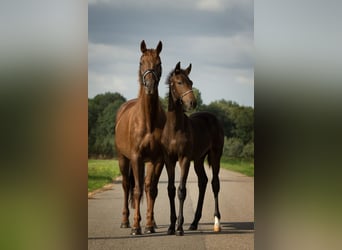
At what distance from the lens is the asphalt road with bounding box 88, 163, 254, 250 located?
4598 millimetres

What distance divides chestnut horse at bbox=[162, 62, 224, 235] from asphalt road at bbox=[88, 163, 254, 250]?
0.15 feet

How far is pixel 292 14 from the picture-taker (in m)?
4.35

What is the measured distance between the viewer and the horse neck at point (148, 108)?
15.4 feet

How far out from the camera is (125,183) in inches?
199

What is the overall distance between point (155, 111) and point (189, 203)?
→ 0.74 meters

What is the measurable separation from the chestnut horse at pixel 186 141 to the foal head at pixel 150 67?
12cm

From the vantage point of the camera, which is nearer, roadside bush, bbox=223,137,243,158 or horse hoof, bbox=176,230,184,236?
horse hoof, bbox=176,230,184,236

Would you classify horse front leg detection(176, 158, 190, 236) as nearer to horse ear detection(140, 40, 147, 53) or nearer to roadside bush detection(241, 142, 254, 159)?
roadside bush detection(241, 142, 254, 159)

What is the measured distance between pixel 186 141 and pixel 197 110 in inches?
10.5

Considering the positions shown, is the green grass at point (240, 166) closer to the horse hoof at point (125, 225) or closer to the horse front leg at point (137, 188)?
the horse front leg at point (137, 188)

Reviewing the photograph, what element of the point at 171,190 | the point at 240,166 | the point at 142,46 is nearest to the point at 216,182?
the point at 240,166

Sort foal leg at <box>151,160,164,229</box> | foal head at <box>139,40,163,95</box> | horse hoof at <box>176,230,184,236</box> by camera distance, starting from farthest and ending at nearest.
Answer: foal leg at <box>151,160,164,229</box> → horse hoof at <box>176,230,184,236</box> → foal head at <box>139,40,163,95</box>

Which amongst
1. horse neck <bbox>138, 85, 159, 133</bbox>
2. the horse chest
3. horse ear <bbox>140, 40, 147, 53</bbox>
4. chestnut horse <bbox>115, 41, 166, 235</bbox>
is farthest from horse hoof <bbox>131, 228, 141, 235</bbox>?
horse ear <bbox>140, 40, 147, 53</bbox>

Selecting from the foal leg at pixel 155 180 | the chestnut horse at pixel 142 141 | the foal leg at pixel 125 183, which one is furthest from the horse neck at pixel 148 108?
the foal leg at pixel 125 183
